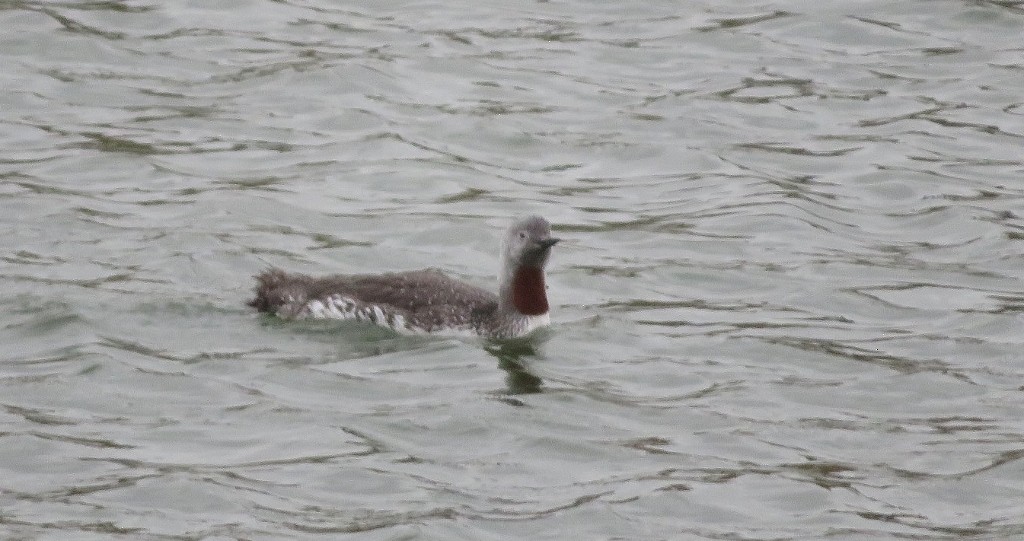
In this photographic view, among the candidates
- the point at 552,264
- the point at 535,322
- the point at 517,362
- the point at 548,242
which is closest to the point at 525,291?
the point at 535,322

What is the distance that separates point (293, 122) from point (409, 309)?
530 cm

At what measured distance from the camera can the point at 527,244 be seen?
1314 cm

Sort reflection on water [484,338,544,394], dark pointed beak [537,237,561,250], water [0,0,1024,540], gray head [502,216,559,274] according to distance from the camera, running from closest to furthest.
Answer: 1. water [0,0,1024,540]
2. reflection on water [484,338,544,394]
3. dark pointed beak [537,237,561,250]
4. gray head [502,216,559,274]

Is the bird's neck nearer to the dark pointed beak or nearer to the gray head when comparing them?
the gray head

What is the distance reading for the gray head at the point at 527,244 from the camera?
13102 mm

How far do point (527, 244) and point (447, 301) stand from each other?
0.60 m

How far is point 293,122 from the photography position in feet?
59.5

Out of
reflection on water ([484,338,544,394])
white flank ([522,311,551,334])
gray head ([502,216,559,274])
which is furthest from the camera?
white flank ([522,311,551,334])

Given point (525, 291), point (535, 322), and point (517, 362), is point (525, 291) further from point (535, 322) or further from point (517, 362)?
point (517, 362)

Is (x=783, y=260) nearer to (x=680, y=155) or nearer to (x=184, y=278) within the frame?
(x=680, y=155)

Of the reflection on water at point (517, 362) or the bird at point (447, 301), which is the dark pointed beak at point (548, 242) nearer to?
the bird at point (447, 301)

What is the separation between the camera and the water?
10.6 m

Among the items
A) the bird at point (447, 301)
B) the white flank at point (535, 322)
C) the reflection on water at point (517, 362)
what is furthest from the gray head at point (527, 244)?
the reflection on water at point (517, 362)

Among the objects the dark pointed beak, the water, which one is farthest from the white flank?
the dark pointed beak
